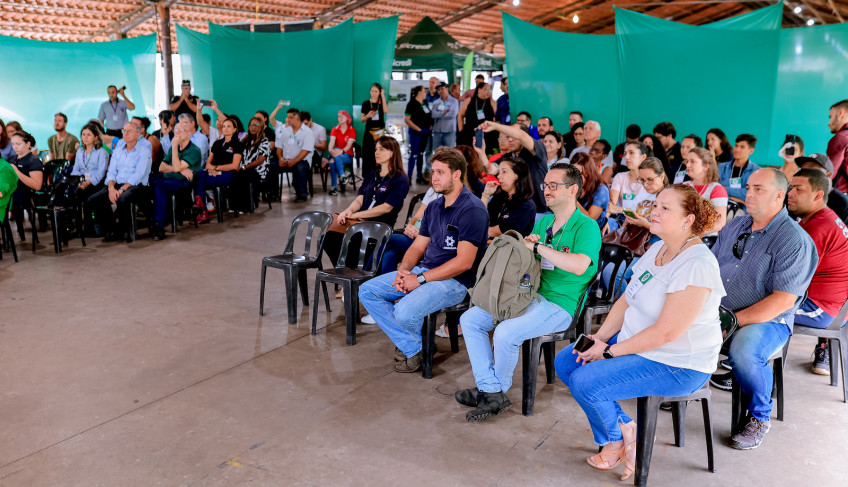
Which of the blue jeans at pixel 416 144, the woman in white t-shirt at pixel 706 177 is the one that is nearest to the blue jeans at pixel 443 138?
the blue jeans at pixel 416 144

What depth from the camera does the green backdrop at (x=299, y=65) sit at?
34.9 feet

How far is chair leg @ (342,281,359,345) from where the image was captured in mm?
3898

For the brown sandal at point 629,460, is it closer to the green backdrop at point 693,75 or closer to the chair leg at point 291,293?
the chair leg at point 291,293

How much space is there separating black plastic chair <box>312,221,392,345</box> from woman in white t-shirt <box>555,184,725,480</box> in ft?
5.64

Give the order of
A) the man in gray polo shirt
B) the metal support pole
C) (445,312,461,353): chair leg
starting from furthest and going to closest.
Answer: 1. the metal support pole
2. the man in gray polo shirt
3. (445,312,461,353): chair leg

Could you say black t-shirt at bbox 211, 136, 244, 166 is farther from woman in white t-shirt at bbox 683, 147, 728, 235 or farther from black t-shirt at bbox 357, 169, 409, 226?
woman in white t-shirt at bbox 683, 147, 728, 235

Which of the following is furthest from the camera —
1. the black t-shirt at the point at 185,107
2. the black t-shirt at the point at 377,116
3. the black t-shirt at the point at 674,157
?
the black t-shirt at the point at 185,107

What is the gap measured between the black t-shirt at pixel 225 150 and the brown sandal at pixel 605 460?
6.39 metres

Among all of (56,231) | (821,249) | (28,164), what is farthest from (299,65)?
(821,249)

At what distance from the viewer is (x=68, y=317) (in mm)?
4445

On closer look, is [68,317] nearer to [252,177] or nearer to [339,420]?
[339,420]

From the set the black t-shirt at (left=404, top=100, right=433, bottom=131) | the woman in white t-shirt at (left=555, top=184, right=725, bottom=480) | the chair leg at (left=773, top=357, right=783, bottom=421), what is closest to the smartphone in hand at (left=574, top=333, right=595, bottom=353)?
the woman in white t-shirt at (left=555, top=184, right=725, bottom=480)

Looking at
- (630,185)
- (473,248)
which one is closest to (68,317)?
(473,248)

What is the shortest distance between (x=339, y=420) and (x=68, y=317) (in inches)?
98.3
